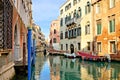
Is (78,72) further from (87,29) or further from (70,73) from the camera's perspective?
(87,29)

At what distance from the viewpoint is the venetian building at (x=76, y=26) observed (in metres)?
30.1

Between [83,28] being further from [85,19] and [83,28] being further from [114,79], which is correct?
[114,79]

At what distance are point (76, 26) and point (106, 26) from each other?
10.7 m

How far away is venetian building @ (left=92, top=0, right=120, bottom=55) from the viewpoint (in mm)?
22625

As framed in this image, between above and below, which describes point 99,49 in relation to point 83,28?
below

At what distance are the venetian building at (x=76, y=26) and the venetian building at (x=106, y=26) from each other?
66.3 inches

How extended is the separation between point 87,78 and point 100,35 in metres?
15.3

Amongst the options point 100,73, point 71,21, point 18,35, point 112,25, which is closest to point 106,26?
point 112,25

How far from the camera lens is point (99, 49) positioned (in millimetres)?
26516

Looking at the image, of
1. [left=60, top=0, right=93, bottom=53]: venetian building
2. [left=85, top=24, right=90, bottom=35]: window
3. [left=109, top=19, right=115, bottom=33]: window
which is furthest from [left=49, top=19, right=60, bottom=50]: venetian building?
[left=109, top=19, right=115, bottom=33]: window

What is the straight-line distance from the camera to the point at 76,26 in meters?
35.2

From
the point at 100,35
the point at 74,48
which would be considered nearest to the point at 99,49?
the point at 100,35

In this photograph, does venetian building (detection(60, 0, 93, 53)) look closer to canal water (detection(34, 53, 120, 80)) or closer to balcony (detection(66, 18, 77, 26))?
balcony (detection(66, 18, 77, 26))

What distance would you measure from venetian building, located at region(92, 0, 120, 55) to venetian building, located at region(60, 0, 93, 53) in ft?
5.52
